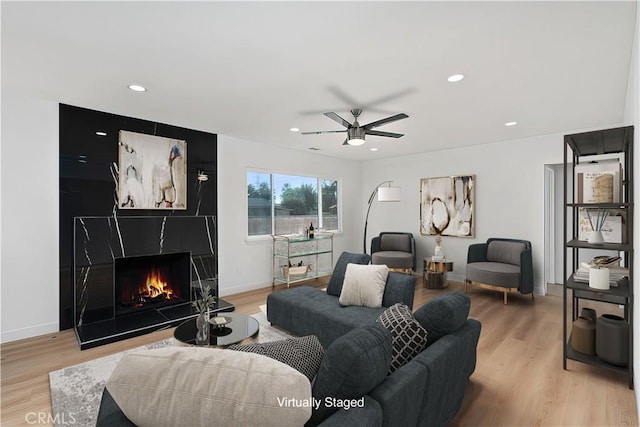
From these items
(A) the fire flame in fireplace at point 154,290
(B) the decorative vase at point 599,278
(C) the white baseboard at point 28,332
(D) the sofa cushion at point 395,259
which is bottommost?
(C) the white baseboard at point 28,332

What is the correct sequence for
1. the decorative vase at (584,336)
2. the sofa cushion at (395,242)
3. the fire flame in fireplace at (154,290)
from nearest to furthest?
the decorative vase at (584,336) < the fire flame in fireplace at (154,290) < the sofa cushion at (395,242)

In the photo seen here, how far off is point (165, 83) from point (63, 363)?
260 centimetres

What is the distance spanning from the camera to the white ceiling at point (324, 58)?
1875 millimetres

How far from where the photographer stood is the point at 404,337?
172cm

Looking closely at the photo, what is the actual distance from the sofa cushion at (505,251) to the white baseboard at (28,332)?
583 cm

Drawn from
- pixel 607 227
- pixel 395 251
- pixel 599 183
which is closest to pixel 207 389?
pixel 599 183

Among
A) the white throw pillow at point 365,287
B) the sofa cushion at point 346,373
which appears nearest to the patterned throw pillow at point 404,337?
the sofa cushion at point 346,373

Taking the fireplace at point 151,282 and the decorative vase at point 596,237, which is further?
the fireplace at point 151,282

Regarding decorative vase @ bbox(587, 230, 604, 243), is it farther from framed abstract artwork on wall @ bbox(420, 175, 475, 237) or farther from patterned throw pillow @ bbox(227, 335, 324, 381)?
framed abstract artwork on wall @ bbox(420, 175, 475, 237)

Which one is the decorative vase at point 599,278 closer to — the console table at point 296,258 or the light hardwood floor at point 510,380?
the light hardwood floor at point 510,380

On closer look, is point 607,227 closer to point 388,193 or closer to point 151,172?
point 388,193

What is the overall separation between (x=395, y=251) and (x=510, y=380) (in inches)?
146

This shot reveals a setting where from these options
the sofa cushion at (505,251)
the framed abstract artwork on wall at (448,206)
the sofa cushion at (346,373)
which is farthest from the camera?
the framed abstract artwork on wall at (448,206)

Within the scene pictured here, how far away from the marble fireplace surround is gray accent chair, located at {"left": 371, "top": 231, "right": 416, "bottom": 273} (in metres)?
2.86
